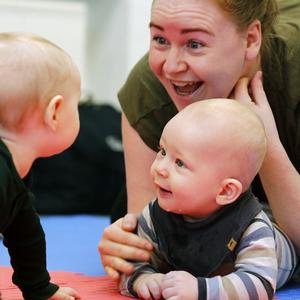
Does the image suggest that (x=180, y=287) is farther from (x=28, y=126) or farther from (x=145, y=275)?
(x=28, y=126)

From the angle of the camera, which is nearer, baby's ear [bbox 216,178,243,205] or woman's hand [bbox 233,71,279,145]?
baby's ear [bbox 216,178,243,205]

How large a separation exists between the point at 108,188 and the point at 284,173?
147 centimetres

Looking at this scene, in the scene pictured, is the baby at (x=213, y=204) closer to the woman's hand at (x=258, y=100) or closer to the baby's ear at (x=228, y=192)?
the baby's ear at (x=228, y=192)

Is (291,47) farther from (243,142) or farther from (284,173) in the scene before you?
(243,142)

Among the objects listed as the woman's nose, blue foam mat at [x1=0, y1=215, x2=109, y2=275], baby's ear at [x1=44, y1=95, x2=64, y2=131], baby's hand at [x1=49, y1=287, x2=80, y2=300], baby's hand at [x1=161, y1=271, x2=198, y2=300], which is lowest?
blue foam mat at [x1=0, y1=215, x2=109, y2=275]

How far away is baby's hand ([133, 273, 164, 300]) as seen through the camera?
1182 millimetres

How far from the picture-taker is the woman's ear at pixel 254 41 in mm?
1405

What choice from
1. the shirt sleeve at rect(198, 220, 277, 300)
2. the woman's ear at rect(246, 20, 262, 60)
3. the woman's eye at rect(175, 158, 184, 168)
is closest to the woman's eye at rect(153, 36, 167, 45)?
the woman's ear at rect(246, 20, 262, 60)

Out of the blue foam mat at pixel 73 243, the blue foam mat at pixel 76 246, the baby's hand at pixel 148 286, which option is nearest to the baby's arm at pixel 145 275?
the baby's hand at pixel 148 286

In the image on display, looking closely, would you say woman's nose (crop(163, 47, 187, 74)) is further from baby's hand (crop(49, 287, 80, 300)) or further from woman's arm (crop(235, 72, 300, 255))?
baby's hand (crop(49, 287, 80, 300))

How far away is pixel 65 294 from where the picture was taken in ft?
3.79

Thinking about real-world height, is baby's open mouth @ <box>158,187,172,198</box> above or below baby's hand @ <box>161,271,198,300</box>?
above

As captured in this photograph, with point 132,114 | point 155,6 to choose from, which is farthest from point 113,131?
point 155,6

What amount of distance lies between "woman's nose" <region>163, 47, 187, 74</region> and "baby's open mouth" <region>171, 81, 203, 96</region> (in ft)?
0.12
